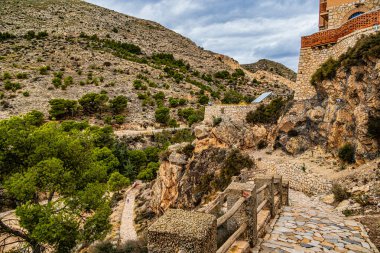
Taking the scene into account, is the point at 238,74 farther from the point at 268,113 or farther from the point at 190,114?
the point at 268,113

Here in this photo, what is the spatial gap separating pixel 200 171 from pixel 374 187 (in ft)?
32.7

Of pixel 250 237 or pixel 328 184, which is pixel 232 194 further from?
pixel 328 184

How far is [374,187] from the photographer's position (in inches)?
361

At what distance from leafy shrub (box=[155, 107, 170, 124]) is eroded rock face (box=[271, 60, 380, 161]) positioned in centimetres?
2376

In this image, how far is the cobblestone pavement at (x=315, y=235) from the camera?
212 inches

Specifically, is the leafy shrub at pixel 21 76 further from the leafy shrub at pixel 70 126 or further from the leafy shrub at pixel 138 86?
the leafy shrub at pixel 138 86

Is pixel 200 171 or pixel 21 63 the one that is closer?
pixel 200 171

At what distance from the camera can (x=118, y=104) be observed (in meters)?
41.8

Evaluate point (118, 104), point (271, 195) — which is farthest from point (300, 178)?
point (118, 104)

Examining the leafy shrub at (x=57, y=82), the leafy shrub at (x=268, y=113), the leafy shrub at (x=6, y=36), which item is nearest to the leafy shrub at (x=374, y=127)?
the leafy shrub at (x=268, y=113)

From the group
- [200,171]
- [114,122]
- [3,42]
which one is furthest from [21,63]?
[200,171]

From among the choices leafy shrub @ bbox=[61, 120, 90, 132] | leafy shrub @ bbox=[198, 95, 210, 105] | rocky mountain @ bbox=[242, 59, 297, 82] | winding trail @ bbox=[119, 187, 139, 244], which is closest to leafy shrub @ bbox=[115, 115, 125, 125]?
leafy shrub @ bbox=[61, 120, 90, 132]

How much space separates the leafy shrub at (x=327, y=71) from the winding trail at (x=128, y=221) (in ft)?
47.3

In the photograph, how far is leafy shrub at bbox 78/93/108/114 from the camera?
134 ft
